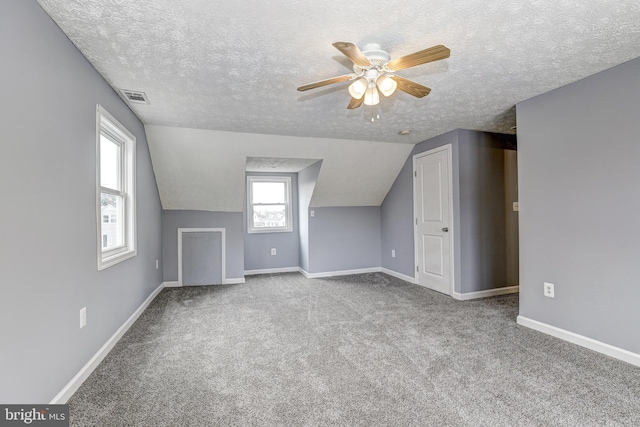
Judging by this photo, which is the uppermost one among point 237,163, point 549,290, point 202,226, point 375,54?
point 375,54

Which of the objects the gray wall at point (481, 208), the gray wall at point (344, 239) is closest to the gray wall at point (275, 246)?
the gray wall at point (344, 239)

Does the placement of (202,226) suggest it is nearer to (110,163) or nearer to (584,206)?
(110,163)

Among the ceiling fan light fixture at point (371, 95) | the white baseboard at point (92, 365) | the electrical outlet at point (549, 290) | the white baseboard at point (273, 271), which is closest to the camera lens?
the white baseboard at point (92, 365)

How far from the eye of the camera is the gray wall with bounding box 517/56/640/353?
2.37 meters

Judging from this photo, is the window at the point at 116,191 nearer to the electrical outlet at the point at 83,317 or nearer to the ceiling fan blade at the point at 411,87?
the electrical outlet at the point at 83,317

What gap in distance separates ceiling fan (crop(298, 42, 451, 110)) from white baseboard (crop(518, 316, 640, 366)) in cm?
243

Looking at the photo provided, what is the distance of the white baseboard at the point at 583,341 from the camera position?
92.4 inches

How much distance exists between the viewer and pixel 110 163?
3.03 m

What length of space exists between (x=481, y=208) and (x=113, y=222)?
14.2ft

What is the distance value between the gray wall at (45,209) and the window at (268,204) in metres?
3.49

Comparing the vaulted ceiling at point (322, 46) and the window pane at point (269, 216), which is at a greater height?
the vaulted ceiling at point (322, 46)

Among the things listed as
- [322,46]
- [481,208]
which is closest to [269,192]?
[481,208]

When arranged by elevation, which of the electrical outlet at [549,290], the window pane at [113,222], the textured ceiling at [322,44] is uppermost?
the textured ceiling at [322,44]

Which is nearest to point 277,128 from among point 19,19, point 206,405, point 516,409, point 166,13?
point 166,13
